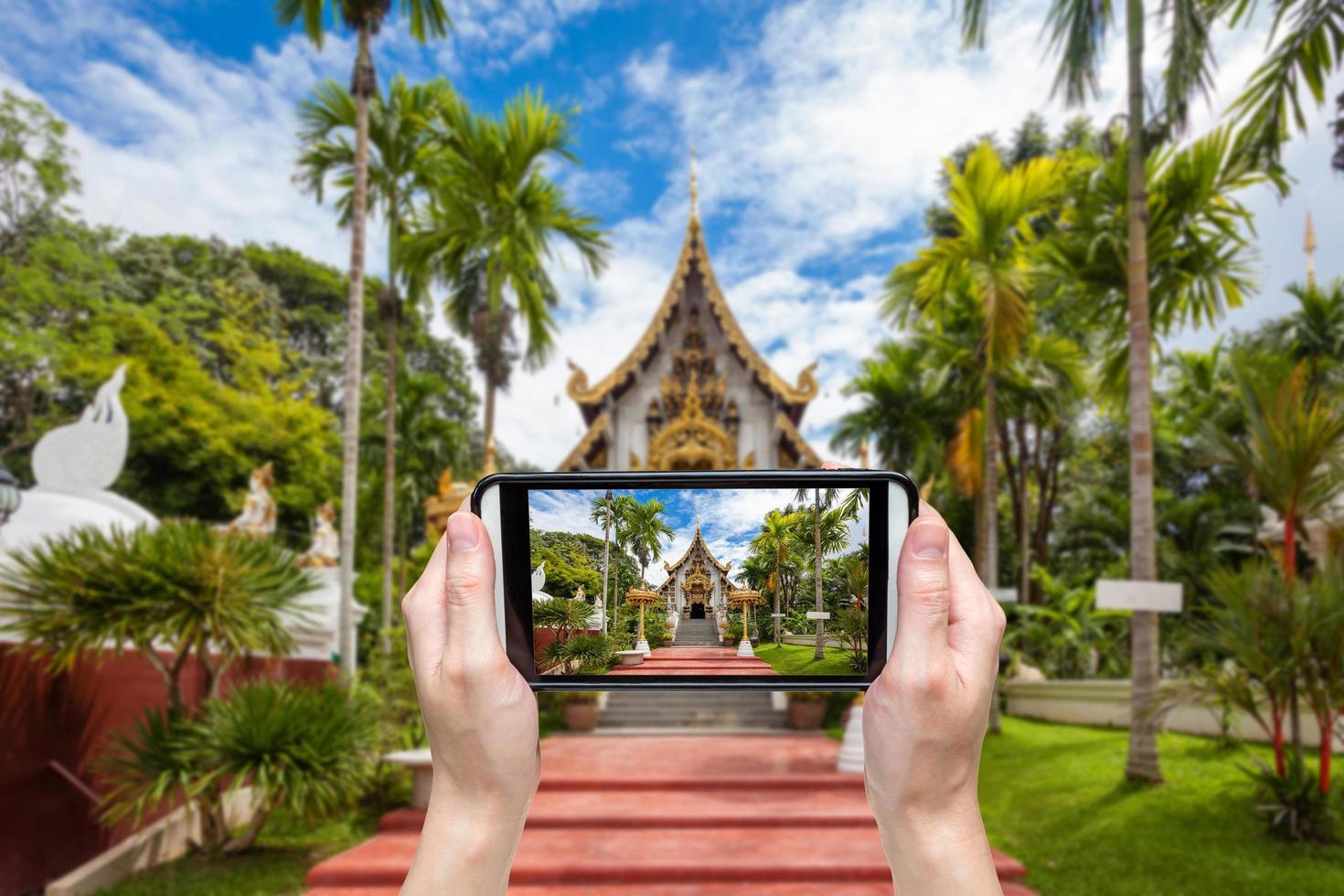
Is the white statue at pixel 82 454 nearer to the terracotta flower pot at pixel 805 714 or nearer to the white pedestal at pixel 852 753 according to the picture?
the white pedestal at pixel 852 753

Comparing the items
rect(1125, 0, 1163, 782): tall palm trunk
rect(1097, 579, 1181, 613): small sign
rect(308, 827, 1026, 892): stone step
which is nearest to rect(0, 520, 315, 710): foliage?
rect(308, 827, 1026, 892): stone step

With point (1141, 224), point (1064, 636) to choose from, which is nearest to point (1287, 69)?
point (1141, 224)


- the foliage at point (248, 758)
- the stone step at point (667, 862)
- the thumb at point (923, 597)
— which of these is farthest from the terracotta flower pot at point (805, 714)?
the thumb at point (923, 597)

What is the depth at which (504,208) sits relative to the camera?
10383 mm

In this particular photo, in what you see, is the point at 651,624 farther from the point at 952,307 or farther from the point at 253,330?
the point at 253,330

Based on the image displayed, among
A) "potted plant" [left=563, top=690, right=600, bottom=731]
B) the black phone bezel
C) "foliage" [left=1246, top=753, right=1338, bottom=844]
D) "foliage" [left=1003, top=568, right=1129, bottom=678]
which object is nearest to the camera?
the black phone bezel

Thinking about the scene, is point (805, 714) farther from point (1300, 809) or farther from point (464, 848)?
point (464, 848)

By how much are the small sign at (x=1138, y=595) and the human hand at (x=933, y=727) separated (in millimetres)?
5351

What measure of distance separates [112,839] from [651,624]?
6419 millimetres

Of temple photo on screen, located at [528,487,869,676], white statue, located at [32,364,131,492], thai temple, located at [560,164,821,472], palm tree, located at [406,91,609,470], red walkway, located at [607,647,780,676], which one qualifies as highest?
palm tree, located at [406,91,609,470]

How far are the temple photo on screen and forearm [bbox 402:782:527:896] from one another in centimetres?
27

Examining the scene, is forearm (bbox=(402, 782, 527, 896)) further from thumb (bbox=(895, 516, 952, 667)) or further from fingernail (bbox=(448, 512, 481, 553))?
thumb (bbox=(895, 516, 952, 667))

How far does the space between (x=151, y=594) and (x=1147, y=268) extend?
8.17 meters

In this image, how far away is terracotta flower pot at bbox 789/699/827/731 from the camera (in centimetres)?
1011
